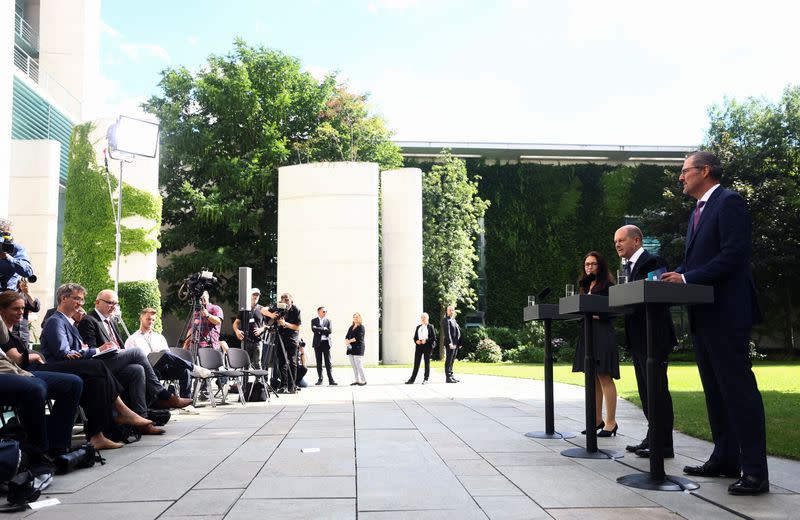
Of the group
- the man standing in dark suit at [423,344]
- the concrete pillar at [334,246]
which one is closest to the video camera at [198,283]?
the man standing in dark suit at [423,344]

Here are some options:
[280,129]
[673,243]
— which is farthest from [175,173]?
[673,243]

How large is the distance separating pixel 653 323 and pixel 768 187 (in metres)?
29.1

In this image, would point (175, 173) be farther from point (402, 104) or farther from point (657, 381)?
point (657, 381)

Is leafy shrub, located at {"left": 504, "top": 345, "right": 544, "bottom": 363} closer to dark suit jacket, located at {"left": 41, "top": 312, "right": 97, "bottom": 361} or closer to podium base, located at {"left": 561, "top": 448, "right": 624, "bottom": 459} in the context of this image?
podium base, located at {"left": 561, "top": 448, "right": 624, "bottom": 459}

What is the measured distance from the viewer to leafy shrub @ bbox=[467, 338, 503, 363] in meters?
28.6

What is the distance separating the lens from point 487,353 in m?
28.8

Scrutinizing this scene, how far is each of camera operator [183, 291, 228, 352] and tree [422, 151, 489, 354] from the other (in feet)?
63.9

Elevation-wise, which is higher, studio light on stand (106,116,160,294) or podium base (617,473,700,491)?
studio light on stand (106,116,160,294)

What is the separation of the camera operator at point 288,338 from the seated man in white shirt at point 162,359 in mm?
3381

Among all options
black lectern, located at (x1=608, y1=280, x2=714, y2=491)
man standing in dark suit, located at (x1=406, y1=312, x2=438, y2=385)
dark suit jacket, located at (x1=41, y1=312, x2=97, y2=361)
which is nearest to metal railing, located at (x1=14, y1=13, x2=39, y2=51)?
man standing in dark suit, located at (x1=406, y1=312, x2=438, y2=385)

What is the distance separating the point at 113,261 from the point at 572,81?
15.5 meters

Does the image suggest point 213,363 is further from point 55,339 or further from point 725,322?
point 725,322

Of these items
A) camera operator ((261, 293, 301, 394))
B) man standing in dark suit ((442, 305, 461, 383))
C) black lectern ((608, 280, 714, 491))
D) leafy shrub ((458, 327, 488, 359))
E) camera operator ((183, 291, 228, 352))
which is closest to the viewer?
black lectern ((608, 280, 714, 491))

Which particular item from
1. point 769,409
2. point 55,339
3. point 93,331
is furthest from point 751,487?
point 93,331
